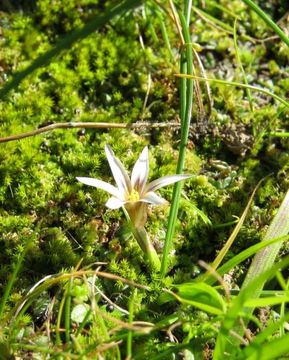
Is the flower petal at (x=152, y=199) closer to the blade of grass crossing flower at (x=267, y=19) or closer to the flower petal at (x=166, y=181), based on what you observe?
the flower petal at (x=166, y=181)

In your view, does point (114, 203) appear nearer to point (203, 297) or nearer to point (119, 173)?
point (119, 173)

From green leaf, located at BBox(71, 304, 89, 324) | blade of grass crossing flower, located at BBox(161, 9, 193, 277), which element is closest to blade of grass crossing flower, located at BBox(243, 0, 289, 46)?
blade of grass crossing flower, located at BBox(161, 9, 193, 277)

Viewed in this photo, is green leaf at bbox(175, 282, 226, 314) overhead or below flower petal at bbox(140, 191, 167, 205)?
below

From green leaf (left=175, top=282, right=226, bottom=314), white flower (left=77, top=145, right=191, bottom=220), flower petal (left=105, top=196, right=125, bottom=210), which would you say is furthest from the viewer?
white flower (left=77, top=145, right=191, bottom=220)

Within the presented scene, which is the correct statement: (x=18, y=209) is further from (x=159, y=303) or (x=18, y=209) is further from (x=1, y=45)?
(x=1, y=45)

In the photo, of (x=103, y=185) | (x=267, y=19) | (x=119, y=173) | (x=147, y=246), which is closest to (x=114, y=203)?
(x=103, y=185)

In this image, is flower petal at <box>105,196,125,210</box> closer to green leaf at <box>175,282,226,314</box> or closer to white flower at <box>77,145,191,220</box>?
white flower at <box>77,145,191,220</box>

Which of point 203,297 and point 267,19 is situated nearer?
point 203,297
